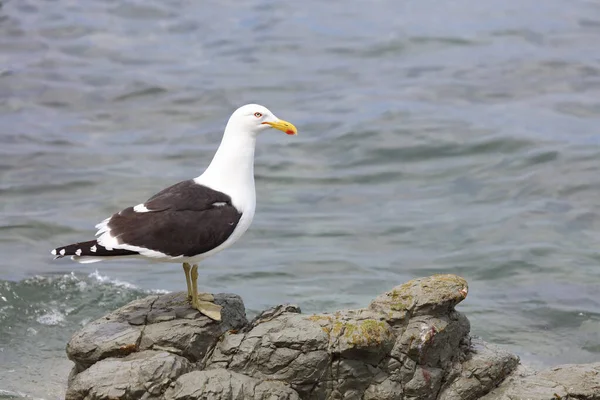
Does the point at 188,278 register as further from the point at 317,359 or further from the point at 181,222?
the point at 317,359

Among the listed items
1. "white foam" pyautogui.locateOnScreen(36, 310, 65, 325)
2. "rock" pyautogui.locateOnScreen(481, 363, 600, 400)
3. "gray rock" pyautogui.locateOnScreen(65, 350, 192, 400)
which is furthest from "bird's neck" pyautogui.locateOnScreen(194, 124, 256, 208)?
"white foam" pyautogui.locateOnScreen(36, 310, 65, 325)

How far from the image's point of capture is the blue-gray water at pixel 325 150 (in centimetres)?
1166

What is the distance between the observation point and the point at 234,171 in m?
7.40

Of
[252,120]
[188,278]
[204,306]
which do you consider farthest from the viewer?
[252,120]

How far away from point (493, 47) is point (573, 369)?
14.5 meters

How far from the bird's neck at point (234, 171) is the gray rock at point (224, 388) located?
1.35m

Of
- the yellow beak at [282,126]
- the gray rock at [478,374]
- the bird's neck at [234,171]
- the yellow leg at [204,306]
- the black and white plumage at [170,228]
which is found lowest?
the gray rock at [478,374]

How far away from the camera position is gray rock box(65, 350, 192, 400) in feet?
21.2

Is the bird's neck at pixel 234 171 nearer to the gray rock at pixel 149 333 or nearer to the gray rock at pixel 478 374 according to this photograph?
the gray rock at pixel 149 333

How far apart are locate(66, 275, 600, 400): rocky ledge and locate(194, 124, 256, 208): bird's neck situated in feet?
3.04

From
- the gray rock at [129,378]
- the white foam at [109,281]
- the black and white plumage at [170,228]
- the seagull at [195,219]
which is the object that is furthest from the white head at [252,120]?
the white foam at [109,281]

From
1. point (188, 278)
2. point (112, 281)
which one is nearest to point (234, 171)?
point (188, 278)

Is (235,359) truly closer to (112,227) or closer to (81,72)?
(112,227)

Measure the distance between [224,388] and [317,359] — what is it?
2.16ft
